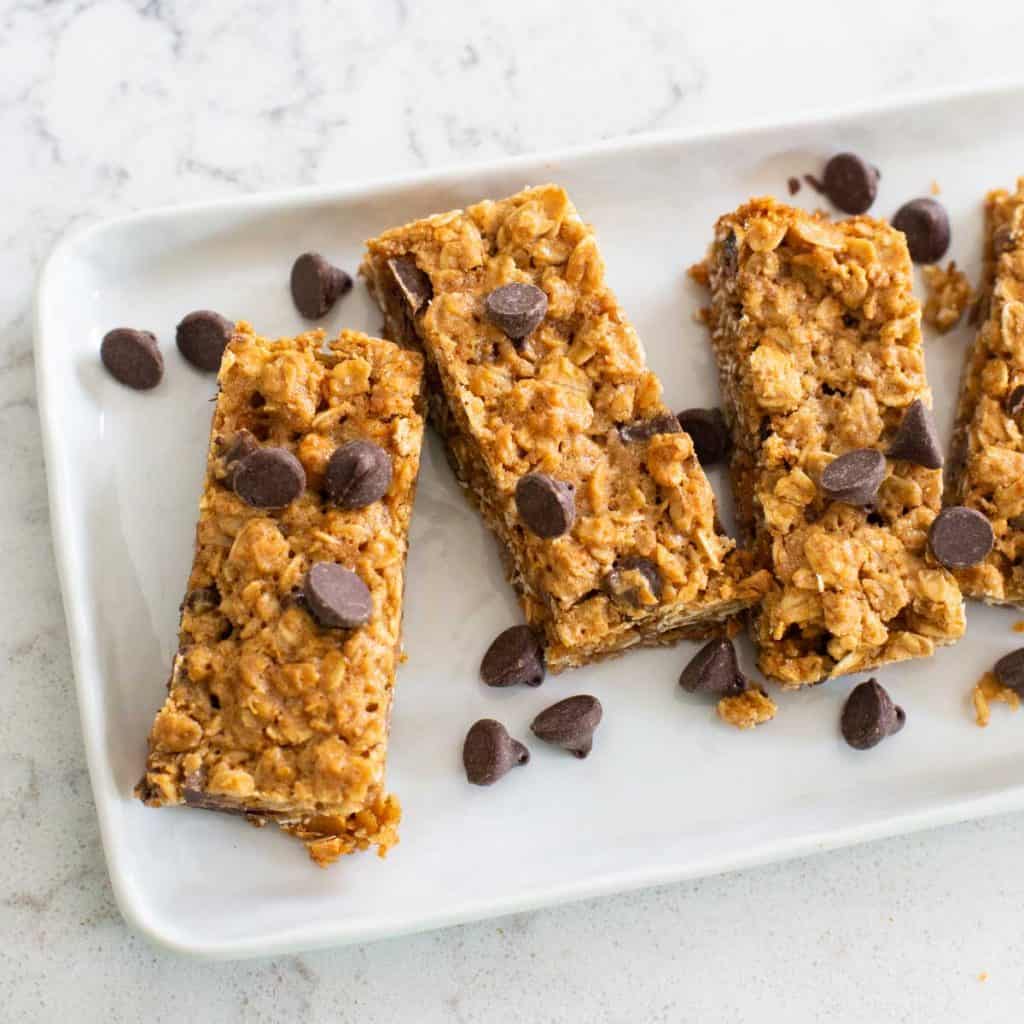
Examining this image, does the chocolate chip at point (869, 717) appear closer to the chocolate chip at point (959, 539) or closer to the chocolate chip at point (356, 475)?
the chocolate chip at point (959, 539)

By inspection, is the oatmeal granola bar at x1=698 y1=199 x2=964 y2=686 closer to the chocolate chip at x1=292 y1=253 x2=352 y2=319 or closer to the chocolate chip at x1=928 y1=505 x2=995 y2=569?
the chocolate chip at x1=928 y1=505 x2=995 y2=569

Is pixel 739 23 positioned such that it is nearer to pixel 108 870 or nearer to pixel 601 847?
pixel 601 847

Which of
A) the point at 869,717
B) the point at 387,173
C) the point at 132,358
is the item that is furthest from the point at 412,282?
the point at 869,717

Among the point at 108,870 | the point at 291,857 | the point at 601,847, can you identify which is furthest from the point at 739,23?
the point at 108,870

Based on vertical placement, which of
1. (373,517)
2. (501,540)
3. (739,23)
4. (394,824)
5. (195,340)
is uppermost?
(739,23)

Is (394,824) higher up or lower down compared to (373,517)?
lower down

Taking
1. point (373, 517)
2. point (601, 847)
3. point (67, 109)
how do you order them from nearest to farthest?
point (373, 517), point (601, 847), point (67, 109)

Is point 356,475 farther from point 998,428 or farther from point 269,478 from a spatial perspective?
point 998,428

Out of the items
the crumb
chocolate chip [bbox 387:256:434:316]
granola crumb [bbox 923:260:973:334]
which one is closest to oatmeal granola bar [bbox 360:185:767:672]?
chocolate chip [bbox 387:256:434:316]
